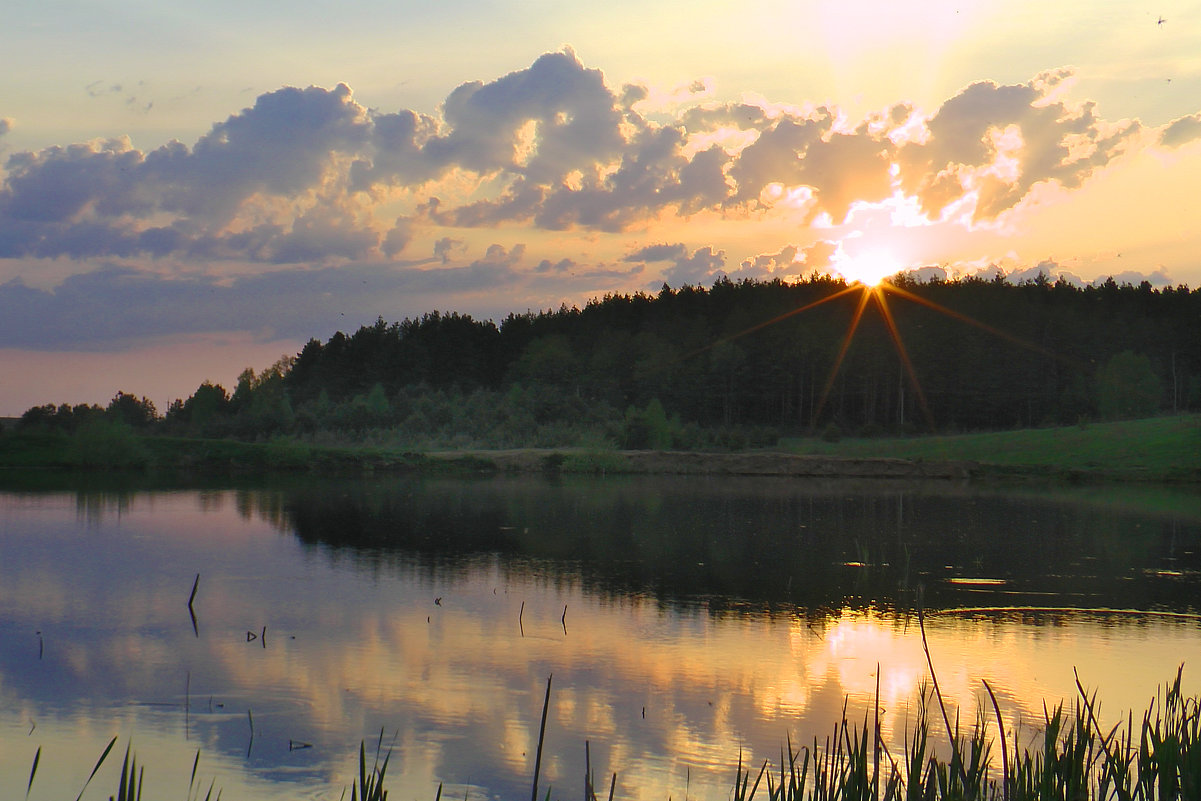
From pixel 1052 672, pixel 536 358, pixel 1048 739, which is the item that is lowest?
pixel 1052 672

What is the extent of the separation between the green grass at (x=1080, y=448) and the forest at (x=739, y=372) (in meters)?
8.61

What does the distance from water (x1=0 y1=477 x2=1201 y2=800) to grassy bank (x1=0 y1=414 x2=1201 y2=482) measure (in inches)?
927

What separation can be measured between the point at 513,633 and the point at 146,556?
11.4m

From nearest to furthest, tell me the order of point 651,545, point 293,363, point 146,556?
1. point 146,556
2. point 651,545
3. point 293,363

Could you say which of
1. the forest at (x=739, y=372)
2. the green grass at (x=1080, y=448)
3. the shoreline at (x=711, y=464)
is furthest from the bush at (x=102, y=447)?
the green grass at (x=1080, y=448)

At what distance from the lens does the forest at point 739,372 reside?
7362 centimetres

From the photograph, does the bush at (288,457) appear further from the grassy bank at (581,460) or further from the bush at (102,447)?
the bush at (102,447)

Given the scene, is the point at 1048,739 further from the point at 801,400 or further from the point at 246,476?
the point at 801,400

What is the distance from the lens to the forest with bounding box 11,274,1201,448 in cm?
7362

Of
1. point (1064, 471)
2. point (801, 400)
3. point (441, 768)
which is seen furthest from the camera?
point (801, 400)

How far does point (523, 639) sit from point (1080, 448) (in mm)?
58243

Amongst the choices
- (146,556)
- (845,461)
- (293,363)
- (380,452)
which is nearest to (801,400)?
(845,461)

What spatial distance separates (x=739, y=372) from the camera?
4033 inches

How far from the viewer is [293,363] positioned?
142 metres
